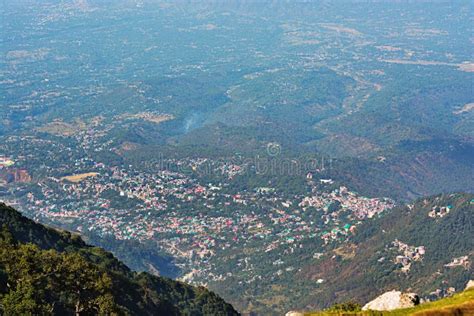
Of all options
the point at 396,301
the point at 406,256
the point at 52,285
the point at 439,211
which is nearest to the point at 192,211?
the point at 439,211

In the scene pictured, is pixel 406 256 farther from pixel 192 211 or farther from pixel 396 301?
pixel 396 301

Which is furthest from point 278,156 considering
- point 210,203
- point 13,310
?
point 13,310

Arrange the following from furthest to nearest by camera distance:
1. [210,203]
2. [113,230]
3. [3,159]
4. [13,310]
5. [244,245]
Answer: [3,159] → [210,203] → [113,230] → [244,245] → [13,310]

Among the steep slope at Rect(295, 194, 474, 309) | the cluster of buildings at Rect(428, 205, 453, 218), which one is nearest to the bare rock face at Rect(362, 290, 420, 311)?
the steep slope at Rect(295, 194, 474, 309)

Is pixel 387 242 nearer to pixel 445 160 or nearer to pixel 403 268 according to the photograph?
pixel 403 268

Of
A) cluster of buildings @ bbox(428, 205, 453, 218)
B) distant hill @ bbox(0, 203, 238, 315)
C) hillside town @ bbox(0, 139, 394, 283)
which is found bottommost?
hillside town @ bbox(0, 139, 394, 283)

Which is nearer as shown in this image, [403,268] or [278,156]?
[403,268]

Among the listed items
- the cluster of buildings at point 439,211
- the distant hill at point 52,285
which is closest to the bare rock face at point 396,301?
the distant hill at point 52,285

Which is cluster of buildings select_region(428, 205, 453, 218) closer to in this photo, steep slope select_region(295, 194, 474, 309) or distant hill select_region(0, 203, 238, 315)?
steep slope select_region(295, 194, 474, 309)
